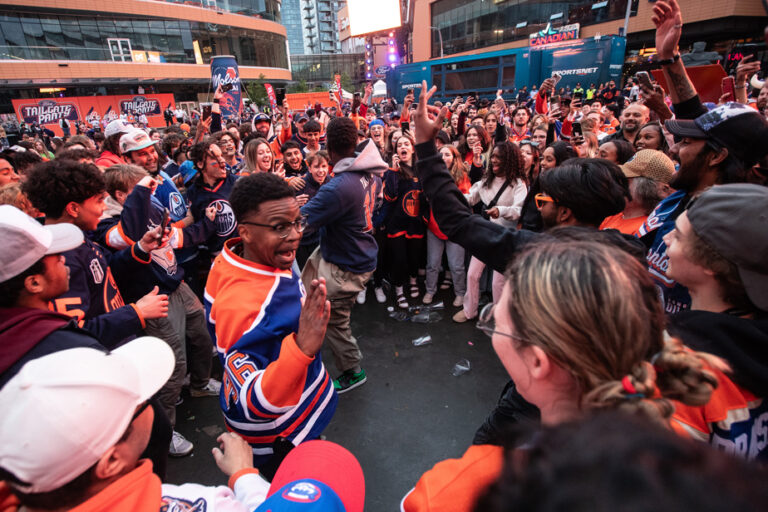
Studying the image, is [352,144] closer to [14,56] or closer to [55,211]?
[55,211]

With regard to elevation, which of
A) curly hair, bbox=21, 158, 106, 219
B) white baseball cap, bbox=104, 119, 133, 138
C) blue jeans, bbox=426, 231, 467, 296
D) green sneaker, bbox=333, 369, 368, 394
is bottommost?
green sneaker, bbox=333, 369, 368, 394

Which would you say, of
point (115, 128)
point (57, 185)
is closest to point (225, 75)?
point (115, 128)

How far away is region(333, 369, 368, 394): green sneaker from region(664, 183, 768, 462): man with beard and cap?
2768 mm

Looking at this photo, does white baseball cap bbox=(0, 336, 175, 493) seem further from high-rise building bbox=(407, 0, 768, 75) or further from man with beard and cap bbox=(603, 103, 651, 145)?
high-rise building bbox=(407, 0, 768, 75)

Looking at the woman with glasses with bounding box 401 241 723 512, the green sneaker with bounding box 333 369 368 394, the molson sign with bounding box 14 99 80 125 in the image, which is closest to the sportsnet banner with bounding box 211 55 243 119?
the green sneaker with bounding box 333 369 368 394

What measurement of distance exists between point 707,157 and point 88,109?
3780 centimetres

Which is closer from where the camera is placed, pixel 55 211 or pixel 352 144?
pixel 55 211

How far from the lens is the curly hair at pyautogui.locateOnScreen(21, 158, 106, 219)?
7.41ft

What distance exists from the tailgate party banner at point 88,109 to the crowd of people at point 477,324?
29.4m

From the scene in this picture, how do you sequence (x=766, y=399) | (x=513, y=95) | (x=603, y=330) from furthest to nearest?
(x=513, y=95)
(x=766, y=399)
(x=603, y=330)

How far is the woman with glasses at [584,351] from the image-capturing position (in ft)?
2.71

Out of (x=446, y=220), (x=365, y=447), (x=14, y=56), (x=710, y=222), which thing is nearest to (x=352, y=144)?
(x=446, y=220)

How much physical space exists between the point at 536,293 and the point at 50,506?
1321 mm

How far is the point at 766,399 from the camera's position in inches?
44.7
